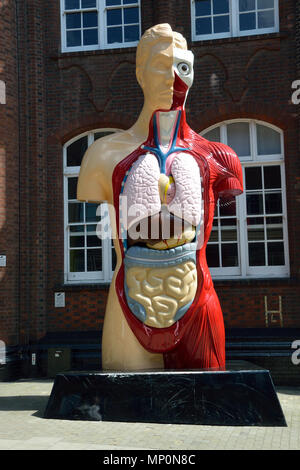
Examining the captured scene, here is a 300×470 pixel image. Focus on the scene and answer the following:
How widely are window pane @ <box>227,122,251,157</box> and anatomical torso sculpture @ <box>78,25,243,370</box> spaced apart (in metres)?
3.77

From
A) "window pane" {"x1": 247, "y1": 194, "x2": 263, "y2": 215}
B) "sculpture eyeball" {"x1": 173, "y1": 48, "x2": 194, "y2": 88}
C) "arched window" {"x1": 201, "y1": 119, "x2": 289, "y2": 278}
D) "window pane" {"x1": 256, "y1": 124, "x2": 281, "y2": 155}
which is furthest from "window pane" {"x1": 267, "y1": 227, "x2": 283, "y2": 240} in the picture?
"sculpture eyeball" {"x1": 173, "y1": 48, "x2": 194, "y2": 88}

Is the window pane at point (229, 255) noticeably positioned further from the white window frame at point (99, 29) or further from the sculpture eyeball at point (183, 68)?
the sculpture eyeball at point (183, 68)

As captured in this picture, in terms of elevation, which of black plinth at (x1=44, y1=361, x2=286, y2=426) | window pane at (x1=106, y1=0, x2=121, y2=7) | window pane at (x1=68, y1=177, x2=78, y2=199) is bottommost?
black plinth at (x1=44, y1=361, x2=286, y2=426)

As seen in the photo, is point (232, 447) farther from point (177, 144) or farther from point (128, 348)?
point (177, 144)

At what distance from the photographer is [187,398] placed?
4.84m

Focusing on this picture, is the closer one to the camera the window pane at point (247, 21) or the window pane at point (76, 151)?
the window pane at point (247, 21)

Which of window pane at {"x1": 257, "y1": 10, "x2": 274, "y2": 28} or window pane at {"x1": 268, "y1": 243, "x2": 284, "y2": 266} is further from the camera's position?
window pane at {"x1": 257, "y1": 10, "x2": 274, "y2": 28}

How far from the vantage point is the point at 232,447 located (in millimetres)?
4070

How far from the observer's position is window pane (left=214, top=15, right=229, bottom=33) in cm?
929

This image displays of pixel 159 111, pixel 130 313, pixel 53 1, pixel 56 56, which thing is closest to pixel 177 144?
pixel 159 111

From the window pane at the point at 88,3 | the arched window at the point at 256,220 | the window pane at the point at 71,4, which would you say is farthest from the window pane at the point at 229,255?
the window pane at the point at 71,4

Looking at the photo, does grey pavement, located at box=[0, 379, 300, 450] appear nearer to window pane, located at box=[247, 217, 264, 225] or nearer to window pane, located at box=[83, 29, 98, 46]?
window pane, located at box=[247, 217, 264, 225]

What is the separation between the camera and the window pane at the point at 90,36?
31.6 feet

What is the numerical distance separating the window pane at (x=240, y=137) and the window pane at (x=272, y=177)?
0.44 m
